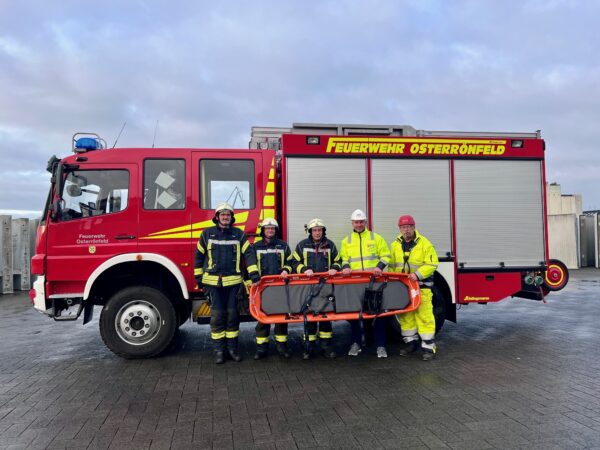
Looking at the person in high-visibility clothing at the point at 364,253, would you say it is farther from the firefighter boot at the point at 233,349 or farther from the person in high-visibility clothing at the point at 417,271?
the firefighter boot at the point at 233,349

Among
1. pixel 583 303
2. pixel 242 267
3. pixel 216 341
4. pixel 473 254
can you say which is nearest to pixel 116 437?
pixel 216 341

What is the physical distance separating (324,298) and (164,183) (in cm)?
255

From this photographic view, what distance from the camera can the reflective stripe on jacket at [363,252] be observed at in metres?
5.47

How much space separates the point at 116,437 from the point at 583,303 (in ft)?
32.8

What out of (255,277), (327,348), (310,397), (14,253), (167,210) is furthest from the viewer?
(14,253)

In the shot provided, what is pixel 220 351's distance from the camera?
5.31 metres

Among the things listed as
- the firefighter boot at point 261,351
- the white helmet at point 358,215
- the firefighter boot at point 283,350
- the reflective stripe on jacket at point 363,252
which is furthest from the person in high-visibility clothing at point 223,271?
the white helmet at point 358,215

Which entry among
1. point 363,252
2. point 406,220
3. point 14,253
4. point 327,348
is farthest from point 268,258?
point 14,253

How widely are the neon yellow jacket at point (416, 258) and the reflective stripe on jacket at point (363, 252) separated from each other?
21 cm

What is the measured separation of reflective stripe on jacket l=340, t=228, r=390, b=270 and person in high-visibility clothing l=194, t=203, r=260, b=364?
119 cm

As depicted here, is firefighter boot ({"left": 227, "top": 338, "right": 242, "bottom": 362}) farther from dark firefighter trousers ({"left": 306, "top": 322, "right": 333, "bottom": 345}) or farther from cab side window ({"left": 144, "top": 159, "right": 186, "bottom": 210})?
cab side window ({"left": 144, "top": 159, "right": 186, "bottom": 210})

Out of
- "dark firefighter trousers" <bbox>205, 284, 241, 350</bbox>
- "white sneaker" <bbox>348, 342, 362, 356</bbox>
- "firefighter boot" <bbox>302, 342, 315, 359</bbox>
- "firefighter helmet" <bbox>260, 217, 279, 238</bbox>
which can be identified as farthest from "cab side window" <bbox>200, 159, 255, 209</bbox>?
"white sneaker" <bbox>348, 342, 362, 356</bbox>

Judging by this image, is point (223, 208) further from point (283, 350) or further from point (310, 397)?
point (310, 397)

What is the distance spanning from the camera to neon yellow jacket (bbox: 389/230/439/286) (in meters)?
5.41
